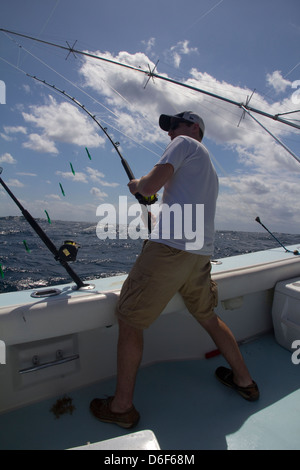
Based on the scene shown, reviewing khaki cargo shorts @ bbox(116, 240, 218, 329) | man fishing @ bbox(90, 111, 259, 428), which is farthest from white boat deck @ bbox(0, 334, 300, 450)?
khaki cargo shorts @ bbox(116, 240, 218, 329)

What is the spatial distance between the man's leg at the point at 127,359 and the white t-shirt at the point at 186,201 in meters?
0.46

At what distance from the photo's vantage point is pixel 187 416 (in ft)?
4.72

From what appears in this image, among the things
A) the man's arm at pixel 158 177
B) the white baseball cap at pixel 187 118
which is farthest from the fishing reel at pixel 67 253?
the white baseball cap at pixel 187 118

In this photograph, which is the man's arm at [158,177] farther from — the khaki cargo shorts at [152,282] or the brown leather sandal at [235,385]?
the brown leather sandal at [235,385]

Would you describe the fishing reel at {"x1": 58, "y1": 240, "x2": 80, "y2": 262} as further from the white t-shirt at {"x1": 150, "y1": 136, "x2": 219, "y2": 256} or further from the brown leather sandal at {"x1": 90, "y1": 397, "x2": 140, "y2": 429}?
the brown leather sandal at {"x1": 90, "y1": 397, "x2": 140, "y2": 429}

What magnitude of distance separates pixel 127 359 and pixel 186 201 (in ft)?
2.60

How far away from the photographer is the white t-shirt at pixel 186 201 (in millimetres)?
1275

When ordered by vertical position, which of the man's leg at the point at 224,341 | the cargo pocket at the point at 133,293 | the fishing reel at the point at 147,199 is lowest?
the man's leg at the point at 224,341

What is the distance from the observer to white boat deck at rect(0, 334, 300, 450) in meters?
1.27

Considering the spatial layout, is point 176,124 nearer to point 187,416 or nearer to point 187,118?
point 187,118

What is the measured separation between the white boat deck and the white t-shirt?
2.91 feet

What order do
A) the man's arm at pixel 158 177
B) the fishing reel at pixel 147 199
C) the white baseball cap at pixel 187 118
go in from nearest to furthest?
the man's arm at pixel 158 177 < the white baseball cap at pixel 187 118 < the fishing reel at pixel 147 199
